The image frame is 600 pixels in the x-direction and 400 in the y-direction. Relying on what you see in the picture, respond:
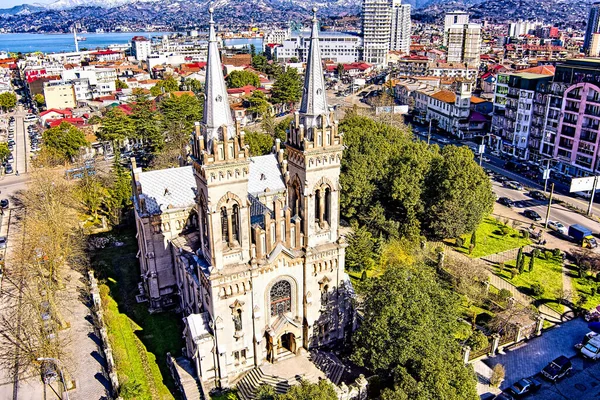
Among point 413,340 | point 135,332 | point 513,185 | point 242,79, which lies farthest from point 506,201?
point 242,79

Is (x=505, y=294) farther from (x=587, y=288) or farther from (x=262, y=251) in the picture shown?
(x=262, y=251)

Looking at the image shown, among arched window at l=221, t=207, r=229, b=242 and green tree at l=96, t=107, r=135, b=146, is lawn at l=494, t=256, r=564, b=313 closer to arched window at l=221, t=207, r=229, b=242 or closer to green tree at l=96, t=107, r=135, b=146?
arched window at l=221, t=207, r=229, b=242

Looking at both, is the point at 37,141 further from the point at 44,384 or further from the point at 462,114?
the point at 462,114

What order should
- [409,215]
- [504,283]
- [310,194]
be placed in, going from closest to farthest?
[310,194] < [504,283] < [409,215]

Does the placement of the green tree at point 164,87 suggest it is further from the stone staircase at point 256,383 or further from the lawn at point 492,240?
the stone staircase at point 256,383

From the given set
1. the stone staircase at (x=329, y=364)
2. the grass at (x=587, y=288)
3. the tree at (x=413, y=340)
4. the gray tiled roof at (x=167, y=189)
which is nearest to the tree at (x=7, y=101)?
the gray tiled roof at (x=167, y=189)

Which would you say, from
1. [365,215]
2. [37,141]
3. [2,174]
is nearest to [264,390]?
[365,215]
